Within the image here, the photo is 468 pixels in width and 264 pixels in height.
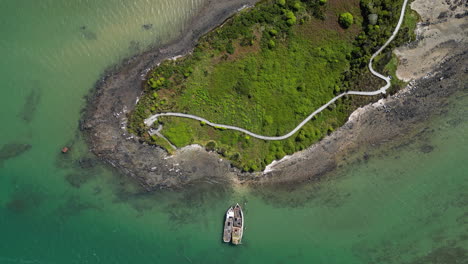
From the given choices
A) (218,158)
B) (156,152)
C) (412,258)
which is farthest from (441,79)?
(156,152)

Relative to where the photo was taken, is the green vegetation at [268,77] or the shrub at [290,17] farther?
the green vegetation at [268,77]

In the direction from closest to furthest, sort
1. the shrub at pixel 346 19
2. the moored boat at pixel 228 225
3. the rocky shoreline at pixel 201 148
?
the shrub at pixel 346 19 < the rocky shoreline at pixel 201 148 < the moored boat at pixel 228 225

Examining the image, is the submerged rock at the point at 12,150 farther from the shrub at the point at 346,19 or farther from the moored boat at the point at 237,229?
the shrub at the point at 346,19

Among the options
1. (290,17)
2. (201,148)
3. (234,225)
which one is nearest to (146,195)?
(201,148)

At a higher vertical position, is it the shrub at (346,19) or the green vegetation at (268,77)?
the shrub at (346,19)

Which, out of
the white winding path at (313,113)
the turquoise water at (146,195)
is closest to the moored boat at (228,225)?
the turquoise water at (146,195)

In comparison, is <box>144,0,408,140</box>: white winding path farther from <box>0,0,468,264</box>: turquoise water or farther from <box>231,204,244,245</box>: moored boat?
<box>231,204,244,245</box>: moored boat

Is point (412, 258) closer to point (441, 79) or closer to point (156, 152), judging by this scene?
point (441, 79)
